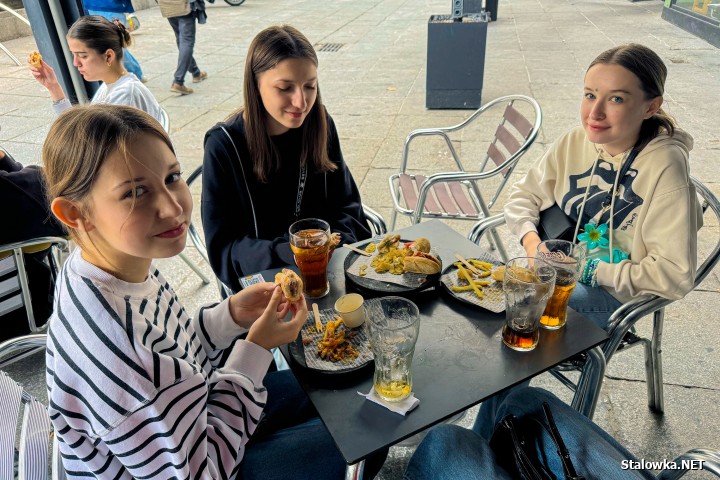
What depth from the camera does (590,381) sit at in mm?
1577

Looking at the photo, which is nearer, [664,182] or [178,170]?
[178,170]

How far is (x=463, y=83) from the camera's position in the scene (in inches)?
232

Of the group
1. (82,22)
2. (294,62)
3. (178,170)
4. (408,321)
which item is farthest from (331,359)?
(82,22)

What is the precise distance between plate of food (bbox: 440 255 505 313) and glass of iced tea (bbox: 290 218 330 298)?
0.38 m

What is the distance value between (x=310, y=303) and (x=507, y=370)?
24.7 inches

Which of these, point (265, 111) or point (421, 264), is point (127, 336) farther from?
point (265, 111)

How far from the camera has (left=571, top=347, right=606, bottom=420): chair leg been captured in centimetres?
152

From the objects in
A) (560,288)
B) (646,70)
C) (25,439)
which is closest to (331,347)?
(560,288)

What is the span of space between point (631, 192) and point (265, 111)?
1457 millimetres

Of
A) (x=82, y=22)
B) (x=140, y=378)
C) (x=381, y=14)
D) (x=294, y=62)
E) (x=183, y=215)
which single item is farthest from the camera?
(x=381, y=14)

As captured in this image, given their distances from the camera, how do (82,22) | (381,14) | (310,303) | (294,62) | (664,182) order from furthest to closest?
1. (381,14)
2. (82,22)
3. (294,62)
4. (664,182)
5. (310,303)

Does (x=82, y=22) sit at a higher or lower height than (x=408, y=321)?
higher

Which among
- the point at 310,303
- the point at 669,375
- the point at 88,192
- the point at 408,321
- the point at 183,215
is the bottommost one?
the point at 669,375

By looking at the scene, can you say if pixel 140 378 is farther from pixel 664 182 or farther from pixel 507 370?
pixel 664 182
